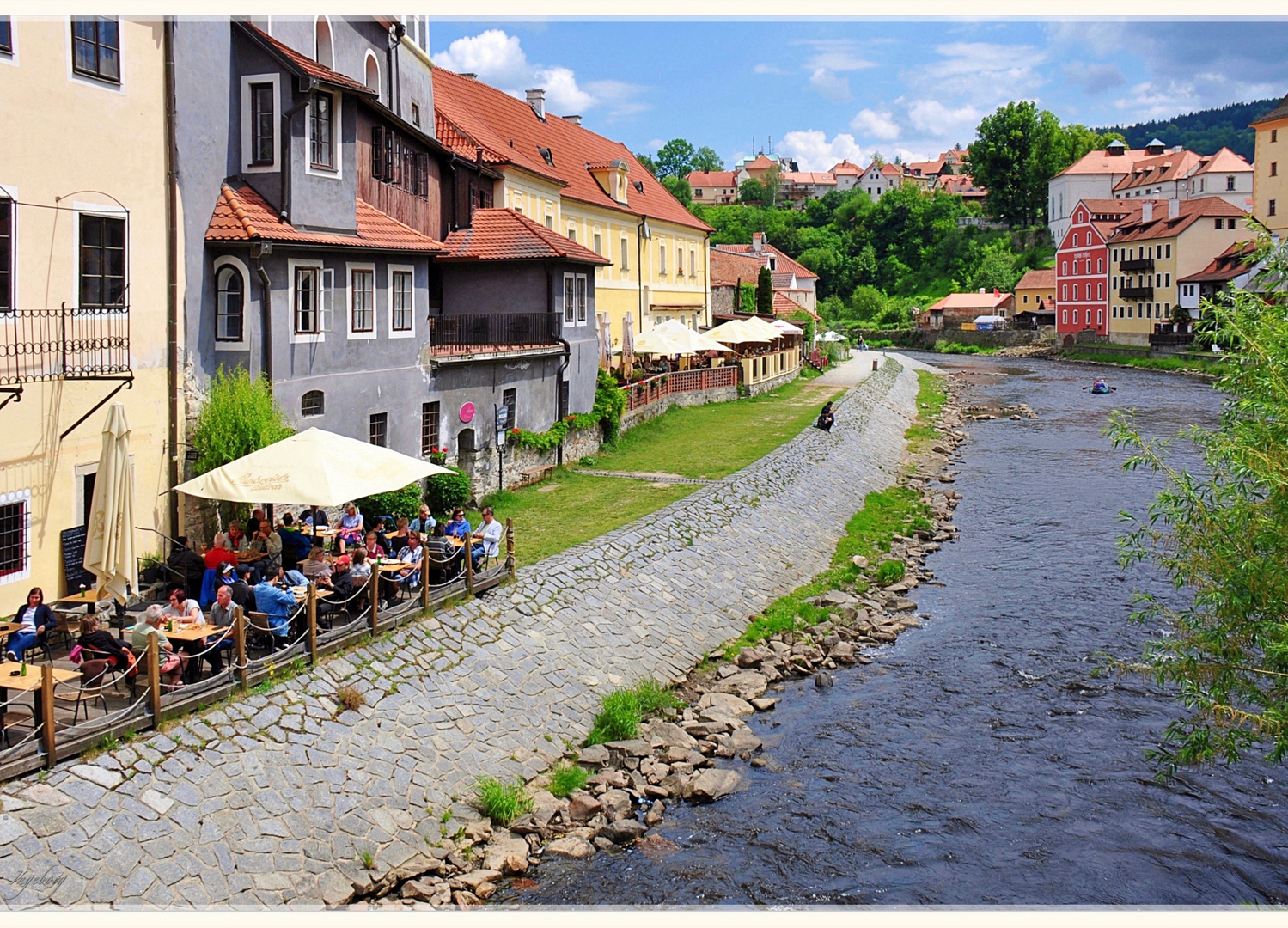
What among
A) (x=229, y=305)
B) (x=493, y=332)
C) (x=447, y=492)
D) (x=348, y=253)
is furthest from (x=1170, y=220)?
(x=229, y=305)

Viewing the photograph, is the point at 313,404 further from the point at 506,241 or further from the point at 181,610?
the point at 506,241

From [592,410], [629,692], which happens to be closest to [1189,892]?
[629,692]

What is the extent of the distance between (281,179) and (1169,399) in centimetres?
5368

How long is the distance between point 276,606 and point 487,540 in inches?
208

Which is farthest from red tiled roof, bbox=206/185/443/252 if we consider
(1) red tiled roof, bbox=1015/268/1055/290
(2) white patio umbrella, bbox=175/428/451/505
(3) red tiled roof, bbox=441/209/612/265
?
(1) red tiled roof, bbox=1015/268/1055/290

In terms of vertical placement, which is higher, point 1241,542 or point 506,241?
point 506,241

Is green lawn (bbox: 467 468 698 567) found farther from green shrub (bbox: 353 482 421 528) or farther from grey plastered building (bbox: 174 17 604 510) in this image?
green shrub (bbox: 353 482 421 528)

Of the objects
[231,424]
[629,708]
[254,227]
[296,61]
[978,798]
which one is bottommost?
[978,798]

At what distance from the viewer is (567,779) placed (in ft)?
51.1

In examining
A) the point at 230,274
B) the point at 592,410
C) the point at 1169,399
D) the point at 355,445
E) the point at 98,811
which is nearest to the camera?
the point at 98,811

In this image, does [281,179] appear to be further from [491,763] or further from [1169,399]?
[1169,399]

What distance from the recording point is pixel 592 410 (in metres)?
34.9

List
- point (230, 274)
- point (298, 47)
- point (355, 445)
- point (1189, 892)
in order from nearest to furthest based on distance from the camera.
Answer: point (1189, 892) → point (355, 445) → point (230, 274) → point (298, 47)

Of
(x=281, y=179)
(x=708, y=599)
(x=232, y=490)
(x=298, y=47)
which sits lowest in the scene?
(x=708, y=599)
